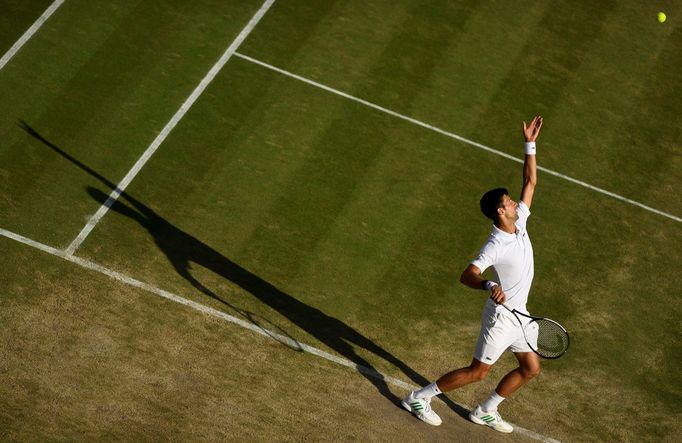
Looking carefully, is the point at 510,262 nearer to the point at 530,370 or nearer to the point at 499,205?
the point at 499,205

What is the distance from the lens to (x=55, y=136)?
48.3 ft

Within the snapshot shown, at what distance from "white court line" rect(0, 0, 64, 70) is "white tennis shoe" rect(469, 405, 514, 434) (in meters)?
9.47

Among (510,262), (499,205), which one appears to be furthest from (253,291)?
(499,205)

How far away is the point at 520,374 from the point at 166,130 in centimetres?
683

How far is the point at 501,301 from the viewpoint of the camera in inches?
387

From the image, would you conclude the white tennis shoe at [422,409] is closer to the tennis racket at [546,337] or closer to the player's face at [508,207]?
the tennis racket at [546,337]

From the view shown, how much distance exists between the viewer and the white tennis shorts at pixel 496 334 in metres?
10.9

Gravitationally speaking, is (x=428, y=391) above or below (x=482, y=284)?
below

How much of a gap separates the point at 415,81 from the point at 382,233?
3.66m

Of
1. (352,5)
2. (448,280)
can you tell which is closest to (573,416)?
(448,280)

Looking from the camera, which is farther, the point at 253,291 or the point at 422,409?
the point at 253,291

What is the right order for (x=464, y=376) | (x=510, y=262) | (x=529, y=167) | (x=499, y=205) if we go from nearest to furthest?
(x=499, y=205) < (x=510, y=262) < (x=464, y=376) < (x=529, y=167)

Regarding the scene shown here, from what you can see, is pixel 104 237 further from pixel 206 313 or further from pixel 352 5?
pixel 352 5

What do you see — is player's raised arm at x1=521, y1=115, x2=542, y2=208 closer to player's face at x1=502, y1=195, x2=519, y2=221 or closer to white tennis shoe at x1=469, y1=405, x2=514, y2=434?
player's face at x1=502, y1=195, x2=519, y2=221
